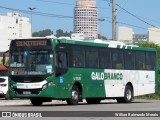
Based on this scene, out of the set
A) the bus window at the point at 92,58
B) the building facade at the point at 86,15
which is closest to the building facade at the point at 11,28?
the building facade at the point at 86,15

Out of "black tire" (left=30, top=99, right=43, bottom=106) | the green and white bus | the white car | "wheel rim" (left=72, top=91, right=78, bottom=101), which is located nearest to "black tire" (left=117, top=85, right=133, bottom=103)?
the green and white bus

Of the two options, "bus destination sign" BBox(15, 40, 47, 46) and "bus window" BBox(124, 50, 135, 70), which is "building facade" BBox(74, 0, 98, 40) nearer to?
"bus window" BBox(124, 50, 135, 70)

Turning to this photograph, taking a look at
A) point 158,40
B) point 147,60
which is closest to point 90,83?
point 147,60

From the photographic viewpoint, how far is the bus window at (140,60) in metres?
34.6

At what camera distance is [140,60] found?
3484cm

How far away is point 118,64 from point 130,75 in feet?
4.76

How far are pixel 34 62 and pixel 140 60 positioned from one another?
9.22 metres

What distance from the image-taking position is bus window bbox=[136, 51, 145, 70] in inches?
1362

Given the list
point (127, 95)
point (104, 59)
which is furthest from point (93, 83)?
point (127, 95)

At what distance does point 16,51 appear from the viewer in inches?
1107

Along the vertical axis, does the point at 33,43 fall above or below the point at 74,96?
above

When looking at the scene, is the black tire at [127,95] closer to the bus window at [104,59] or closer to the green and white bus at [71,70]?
the green and white bus at [71,70]

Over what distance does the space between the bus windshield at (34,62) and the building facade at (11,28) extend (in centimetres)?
12498

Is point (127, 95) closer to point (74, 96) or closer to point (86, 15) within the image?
point (74, 96)
